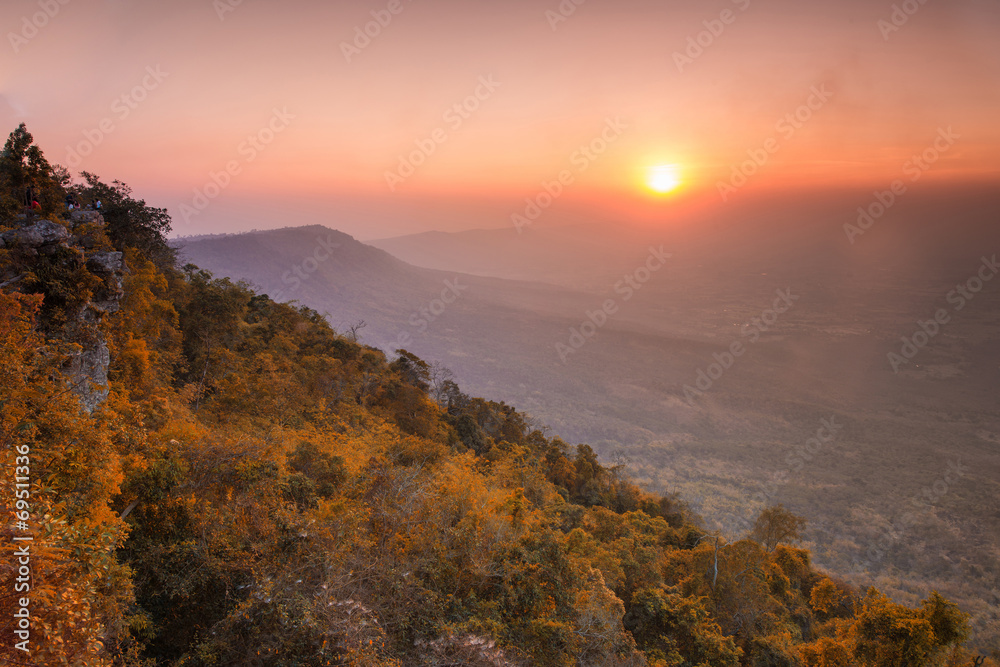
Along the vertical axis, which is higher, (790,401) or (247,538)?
→ (790,401)

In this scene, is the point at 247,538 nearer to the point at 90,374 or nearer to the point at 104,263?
the point at 90,374

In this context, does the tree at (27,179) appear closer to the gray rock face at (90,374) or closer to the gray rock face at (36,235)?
the gray rock face at (36,235)

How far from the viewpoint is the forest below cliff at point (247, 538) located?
555 cm

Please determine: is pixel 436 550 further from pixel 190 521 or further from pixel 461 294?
pixel 461 294

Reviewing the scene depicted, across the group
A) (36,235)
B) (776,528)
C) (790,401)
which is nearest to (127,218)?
(36,235)

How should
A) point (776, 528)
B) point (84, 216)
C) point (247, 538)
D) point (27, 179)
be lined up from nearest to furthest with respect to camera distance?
point (247, 538) < point (27, 179) < point (84, 216) < point (776, 528)

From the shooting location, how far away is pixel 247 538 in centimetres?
770

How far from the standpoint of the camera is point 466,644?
277 inches

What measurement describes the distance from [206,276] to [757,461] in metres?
76.9

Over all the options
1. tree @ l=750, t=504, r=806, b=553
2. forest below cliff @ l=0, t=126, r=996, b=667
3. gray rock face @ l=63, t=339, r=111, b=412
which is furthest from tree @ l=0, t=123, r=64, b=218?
tree @ l=750, t=504, r=806, b=553

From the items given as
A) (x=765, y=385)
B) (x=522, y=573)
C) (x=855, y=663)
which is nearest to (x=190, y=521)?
(x=522, y=573)

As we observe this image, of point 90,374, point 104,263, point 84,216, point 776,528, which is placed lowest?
point 90,374

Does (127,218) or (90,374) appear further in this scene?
(127,218)

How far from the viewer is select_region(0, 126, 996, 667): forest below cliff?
5.55 metres
